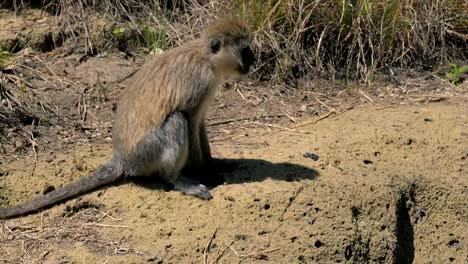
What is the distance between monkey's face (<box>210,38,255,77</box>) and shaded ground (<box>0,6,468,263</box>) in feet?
2.52

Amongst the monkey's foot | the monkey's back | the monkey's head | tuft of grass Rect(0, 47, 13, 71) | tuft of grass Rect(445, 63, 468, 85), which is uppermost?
the monkey's head

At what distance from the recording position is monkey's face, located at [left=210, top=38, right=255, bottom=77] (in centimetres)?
631

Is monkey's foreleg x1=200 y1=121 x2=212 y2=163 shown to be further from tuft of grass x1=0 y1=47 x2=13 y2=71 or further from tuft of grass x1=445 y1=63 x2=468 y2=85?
tuft of grass x1=445 y1=63 x2=468 y2=85

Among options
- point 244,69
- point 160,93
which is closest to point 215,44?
point 244,69

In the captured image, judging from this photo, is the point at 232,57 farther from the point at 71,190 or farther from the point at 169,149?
the point at 71,190

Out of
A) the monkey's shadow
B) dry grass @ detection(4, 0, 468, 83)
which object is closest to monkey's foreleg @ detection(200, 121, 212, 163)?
the monkey's shadow

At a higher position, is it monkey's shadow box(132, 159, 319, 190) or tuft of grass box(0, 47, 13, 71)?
tuft of grass box(0, 47, 13, 71)

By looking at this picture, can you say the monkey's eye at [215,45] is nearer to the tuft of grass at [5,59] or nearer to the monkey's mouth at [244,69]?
the monkey's mouth at [244,69]

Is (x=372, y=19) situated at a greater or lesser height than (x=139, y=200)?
greater

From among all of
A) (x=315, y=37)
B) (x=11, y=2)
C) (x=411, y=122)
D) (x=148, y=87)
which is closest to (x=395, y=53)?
(x=315, y=37)

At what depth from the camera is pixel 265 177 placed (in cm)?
638

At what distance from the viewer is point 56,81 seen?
7.83 meters

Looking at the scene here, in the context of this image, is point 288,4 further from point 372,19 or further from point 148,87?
point 148,87

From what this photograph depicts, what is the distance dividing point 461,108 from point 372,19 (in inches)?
54.3
